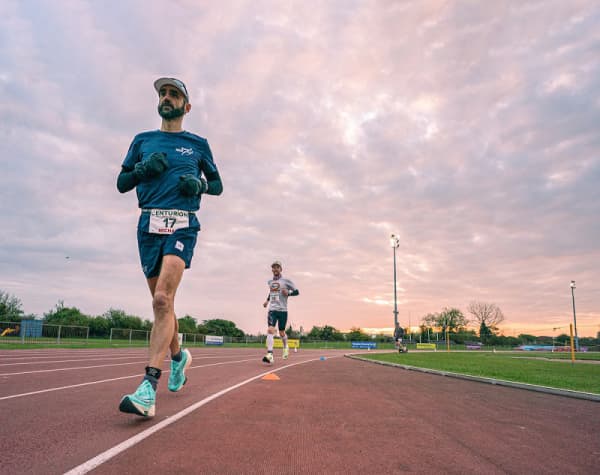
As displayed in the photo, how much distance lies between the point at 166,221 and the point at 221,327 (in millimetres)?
110333

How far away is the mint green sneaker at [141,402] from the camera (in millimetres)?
2705

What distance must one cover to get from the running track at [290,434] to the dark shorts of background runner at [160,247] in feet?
4.04

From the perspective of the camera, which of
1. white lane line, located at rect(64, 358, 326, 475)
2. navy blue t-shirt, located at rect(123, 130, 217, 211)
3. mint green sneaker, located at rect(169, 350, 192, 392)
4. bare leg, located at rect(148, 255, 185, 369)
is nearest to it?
white lane line, located at rect(64, 358, 326, 475)

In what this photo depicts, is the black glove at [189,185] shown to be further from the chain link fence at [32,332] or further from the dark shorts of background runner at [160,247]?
the chain link fence at [32,332]

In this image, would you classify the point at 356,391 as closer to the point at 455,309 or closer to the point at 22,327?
the point at 22,327

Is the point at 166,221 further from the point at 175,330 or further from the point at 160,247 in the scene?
the point at 175,330

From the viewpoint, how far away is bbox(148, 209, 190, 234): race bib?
3494 millimetres

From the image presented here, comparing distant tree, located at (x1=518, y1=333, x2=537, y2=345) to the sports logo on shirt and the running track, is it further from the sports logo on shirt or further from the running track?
the sports logo on shirt

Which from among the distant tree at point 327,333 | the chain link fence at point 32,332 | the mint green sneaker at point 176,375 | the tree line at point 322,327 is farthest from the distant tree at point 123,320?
the mint green sneaker at point 176,375

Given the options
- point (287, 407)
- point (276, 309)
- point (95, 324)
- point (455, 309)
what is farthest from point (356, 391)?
point (455, 309)

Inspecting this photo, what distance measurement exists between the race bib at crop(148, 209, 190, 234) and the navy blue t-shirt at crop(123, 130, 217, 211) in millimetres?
59

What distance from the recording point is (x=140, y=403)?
108 inches

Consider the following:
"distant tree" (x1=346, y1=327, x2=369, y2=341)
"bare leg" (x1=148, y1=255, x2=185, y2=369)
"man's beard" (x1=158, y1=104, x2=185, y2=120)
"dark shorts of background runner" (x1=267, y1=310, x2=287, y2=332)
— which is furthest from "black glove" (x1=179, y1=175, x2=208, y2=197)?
"distant tree" (x1=346, y1=327, x2=369, y2=341)

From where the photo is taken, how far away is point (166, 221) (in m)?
3.52
